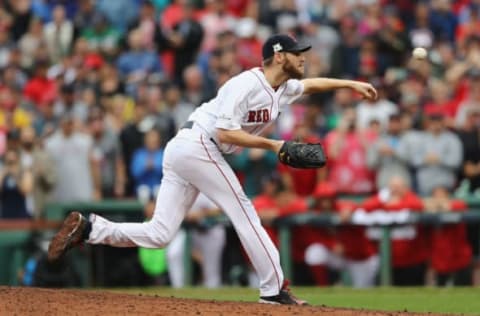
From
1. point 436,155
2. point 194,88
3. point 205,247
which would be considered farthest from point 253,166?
point 436,155

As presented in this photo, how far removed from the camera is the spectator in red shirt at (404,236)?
46.0 ft

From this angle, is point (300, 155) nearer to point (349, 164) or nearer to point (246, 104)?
point (246, 104)

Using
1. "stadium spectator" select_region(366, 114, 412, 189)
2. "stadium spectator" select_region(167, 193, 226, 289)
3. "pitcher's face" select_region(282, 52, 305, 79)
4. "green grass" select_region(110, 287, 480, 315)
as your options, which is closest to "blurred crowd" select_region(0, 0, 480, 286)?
"stadium spectator" select_region(366, 114, 412, 189)

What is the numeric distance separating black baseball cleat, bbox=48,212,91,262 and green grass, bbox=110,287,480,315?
2553mm

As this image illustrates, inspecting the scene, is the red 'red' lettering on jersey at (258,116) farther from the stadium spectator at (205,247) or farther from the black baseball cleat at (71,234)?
the stadium spectator at (205,247)

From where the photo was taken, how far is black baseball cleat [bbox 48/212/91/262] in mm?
9445

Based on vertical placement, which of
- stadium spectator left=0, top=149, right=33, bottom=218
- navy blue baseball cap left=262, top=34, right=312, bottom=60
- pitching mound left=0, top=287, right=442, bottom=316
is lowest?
pitching mound left=0, top=287, right=442, bottom=316

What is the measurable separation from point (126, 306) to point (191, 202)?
1.11 meters

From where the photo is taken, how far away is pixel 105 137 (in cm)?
1596

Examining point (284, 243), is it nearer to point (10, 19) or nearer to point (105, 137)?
point (105, 137)

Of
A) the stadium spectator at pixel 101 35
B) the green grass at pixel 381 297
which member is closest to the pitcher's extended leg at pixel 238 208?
the green grass at pixel 381 297

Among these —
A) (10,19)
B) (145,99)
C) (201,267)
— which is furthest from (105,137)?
(10,19)

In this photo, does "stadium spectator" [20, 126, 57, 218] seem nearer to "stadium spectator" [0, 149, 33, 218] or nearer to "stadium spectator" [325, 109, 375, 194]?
"stadium spectator" [0, 149, 33, 218]

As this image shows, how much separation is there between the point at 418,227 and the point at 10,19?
301 inches
